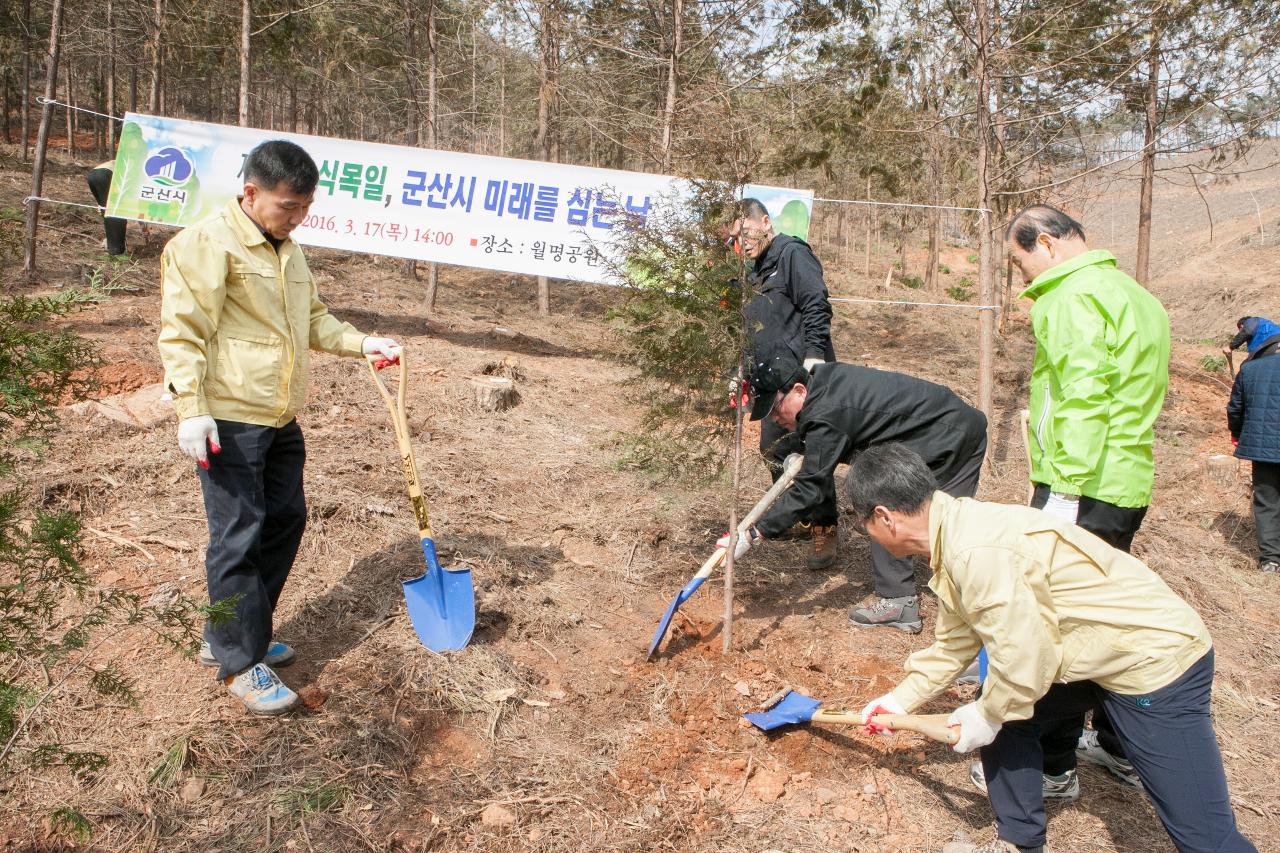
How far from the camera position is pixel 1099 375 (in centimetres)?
283

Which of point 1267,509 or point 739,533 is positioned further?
point 1267,509

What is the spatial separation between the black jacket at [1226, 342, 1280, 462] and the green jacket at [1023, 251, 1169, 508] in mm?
3342

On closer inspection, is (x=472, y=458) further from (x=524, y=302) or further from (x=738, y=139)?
(x=524, y=302)

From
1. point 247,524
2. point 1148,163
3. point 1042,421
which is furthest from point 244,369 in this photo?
point 1148,163

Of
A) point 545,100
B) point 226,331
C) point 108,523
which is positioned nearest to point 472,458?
point 108,523

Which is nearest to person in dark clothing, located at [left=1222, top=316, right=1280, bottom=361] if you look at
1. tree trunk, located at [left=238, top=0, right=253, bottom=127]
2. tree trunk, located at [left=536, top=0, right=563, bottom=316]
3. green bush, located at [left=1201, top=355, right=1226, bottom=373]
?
green bush, located at [left=1201, top=355, right=1226, bottom=373]

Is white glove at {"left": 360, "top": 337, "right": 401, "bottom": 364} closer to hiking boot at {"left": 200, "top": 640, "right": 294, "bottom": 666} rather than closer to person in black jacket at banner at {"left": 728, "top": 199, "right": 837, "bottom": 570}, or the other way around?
hiking boot at {"left": 200, "top": 640, "right": 294, "bottom": 666}

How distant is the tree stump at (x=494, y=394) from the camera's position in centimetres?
696

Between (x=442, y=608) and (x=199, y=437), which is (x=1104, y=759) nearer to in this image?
(x=442, y=608)

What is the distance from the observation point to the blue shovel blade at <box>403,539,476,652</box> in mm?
3488

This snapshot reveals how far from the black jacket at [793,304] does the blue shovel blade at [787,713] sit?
190 cm

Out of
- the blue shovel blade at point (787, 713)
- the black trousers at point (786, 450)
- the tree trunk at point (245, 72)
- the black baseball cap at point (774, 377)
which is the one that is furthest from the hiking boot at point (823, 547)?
the tree trunk at point (245, 72)

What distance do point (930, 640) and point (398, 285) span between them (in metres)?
10.5

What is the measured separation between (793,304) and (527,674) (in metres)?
2.49
